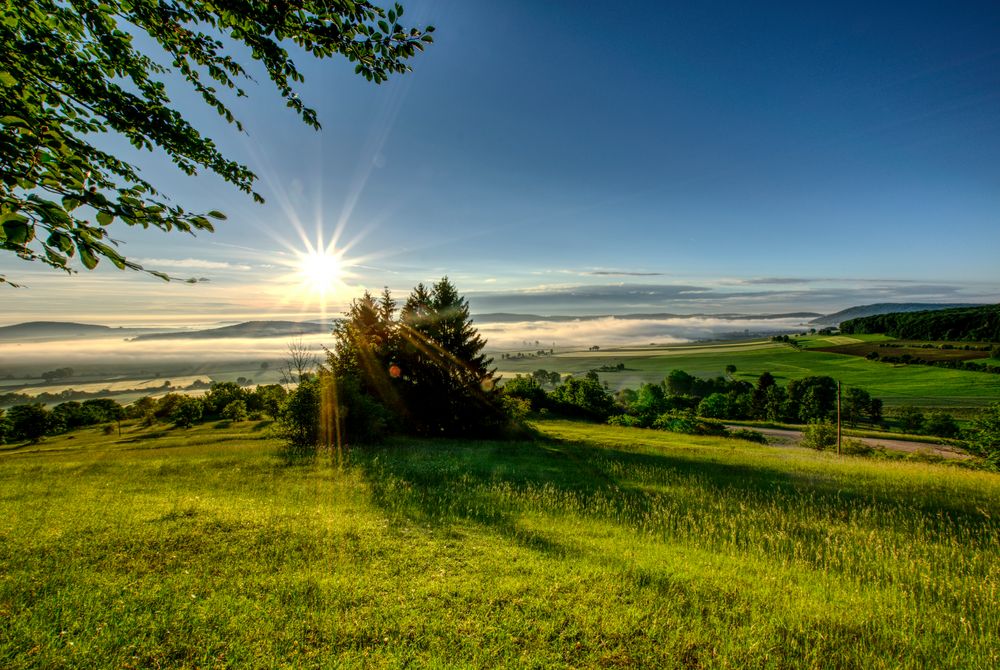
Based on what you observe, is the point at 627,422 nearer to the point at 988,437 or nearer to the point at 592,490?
the point at 988,437

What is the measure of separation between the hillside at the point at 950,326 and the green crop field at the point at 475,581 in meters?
171

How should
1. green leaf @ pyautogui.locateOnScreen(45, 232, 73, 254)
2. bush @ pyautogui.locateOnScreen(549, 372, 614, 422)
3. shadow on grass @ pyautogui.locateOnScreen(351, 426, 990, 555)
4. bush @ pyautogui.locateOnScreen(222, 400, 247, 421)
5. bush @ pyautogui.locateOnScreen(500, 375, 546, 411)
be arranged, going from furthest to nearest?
bush @ pyautogui.locateOnScreen(549, 372, 614, 422)
bush @ pyautogui.locateOnScreen(500, 375, 546, 411)
bush @ pyautogui.locateOnScreen(222, 400, 247, 421)
shadow on grass @ pyautogui.locateOnScreen(351, 426, 990, 555)
green leaf @ pyautogui.locateOnScreen(45, 232, 73, 254)

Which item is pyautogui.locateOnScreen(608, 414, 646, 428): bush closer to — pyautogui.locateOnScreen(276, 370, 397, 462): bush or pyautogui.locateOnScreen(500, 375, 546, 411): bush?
pyautogui.locateOnScreen(500, 375, 546, 411): bush

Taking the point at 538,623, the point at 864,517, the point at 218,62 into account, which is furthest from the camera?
the point at 864,517

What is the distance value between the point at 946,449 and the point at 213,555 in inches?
2942

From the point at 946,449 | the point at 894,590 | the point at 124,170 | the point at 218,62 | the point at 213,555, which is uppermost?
the point at 218,62

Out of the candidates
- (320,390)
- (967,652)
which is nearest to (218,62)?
(967,652)

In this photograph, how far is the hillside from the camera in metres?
116

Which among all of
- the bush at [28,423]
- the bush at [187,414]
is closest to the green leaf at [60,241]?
the bush at [187,414]

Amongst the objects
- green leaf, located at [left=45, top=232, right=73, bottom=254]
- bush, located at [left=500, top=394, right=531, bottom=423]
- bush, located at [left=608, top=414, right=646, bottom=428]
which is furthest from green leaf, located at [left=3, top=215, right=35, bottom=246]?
bush, located at [left=608, top=414, right=646, bottom=428]

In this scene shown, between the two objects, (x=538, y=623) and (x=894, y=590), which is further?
(x=894, y=590)

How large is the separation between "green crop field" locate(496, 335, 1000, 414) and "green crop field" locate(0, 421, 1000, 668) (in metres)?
103

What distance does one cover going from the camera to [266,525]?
7.52m

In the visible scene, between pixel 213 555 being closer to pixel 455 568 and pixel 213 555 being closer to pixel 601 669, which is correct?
pixel 455 568
